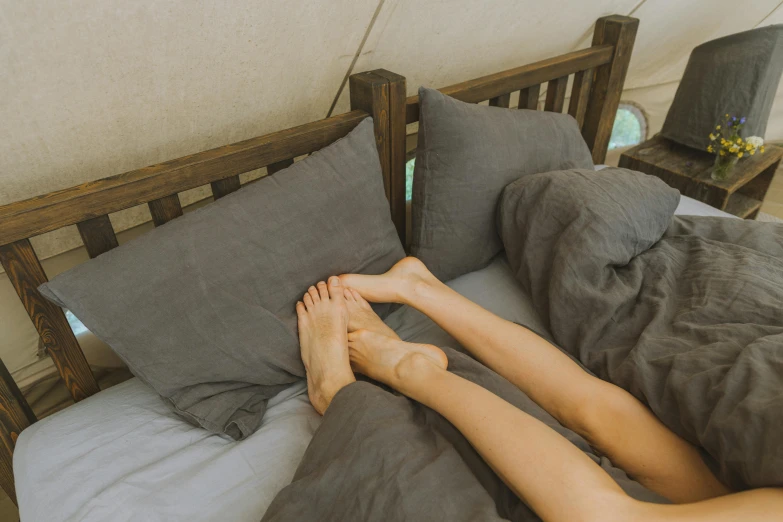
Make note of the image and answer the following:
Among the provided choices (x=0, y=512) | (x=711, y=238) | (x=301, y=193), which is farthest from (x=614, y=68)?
(x=0, y=512)

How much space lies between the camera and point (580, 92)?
5.33ft

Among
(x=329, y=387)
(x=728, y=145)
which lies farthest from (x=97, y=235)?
(x=728, y=145)

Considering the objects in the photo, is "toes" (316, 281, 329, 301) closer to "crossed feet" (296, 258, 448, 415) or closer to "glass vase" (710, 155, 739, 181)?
"crossed feet" (296, 258, 448, 415)

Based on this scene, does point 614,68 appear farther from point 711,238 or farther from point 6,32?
point 6,32

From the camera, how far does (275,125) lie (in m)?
1.25

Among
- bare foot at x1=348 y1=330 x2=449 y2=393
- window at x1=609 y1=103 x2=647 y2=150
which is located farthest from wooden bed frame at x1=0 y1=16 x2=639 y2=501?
window at x1=609 y1=103 x2=647 y2=150

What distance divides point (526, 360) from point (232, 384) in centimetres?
54

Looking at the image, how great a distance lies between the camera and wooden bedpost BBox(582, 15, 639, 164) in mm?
1578

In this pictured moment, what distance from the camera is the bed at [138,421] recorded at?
0.77m

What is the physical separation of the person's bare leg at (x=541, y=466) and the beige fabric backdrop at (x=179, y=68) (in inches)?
26.1

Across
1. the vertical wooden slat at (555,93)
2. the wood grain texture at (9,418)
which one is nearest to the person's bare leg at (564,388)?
the wood grain texture at (9,418)

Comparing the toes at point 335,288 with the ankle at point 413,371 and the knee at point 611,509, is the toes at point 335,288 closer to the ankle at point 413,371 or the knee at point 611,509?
the ankle at point 413,371

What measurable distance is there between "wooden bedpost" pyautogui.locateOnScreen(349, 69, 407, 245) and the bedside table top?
1.14 meters

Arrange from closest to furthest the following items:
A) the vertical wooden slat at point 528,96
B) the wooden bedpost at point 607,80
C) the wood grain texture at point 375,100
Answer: the wood grain texture at point 375,100 → the vertical wooden slat at point 528,96 → the wooden bedpost at point 607,80
